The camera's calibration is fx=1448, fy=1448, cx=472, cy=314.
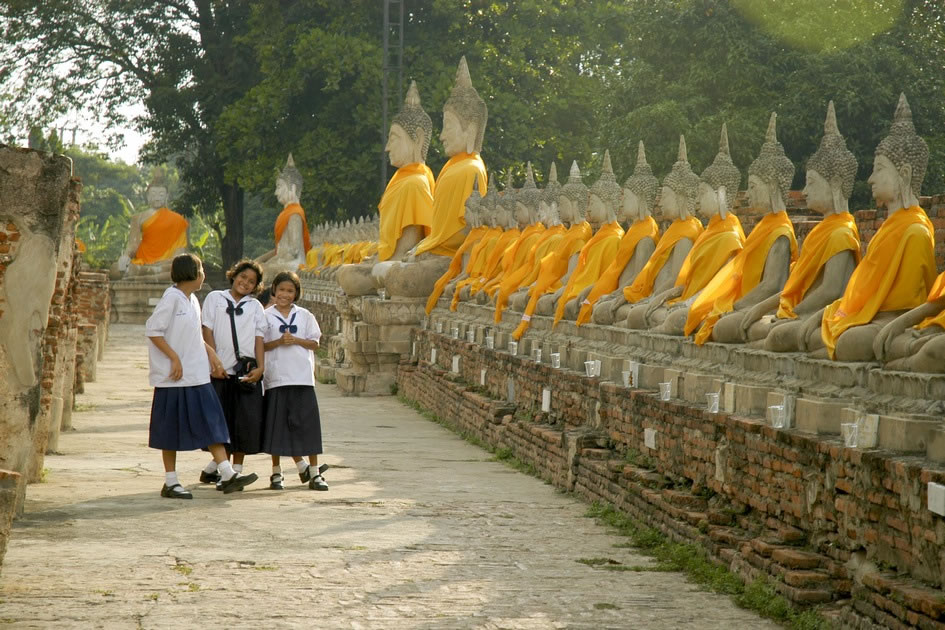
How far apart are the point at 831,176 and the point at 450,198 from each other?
10045mm

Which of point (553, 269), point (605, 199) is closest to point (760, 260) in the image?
point (605, 199)

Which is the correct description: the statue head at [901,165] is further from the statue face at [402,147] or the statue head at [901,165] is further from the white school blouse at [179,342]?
the statue face at [402,147]

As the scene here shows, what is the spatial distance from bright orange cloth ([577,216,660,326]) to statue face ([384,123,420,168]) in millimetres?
8564

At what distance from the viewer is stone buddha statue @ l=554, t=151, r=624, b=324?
1066 centimetres

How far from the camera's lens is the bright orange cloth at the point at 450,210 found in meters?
17.0

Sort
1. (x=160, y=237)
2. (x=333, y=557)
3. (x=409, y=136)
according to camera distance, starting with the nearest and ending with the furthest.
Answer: (x=333, y=557) → (x=409, y=136) → (x=160, y=237)

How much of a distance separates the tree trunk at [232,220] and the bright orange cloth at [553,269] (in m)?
24.5

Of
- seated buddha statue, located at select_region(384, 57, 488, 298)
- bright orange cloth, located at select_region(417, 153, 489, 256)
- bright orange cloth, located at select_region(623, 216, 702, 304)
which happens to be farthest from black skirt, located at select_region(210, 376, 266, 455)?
bright orange cloth, located at select_region(417, 153, 489, 256)

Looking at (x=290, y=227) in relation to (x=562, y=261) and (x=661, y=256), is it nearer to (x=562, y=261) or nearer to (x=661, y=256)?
(x=562, y=261)

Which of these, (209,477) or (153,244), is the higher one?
(153,244)

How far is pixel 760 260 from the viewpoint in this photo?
792 cm

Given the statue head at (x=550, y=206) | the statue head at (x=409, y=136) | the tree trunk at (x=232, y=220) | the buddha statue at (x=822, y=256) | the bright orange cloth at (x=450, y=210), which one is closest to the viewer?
the buddha statue at (x=822, y=256)

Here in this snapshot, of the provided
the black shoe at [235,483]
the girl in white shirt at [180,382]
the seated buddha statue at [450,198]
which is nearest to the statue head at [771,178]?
the girl in white shirt at [180,382]

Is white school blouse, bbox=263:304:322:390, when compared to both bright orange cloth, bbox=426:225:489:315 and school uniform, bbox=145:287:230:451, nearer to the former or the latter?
school uniform, bbox=145:287:230:451
